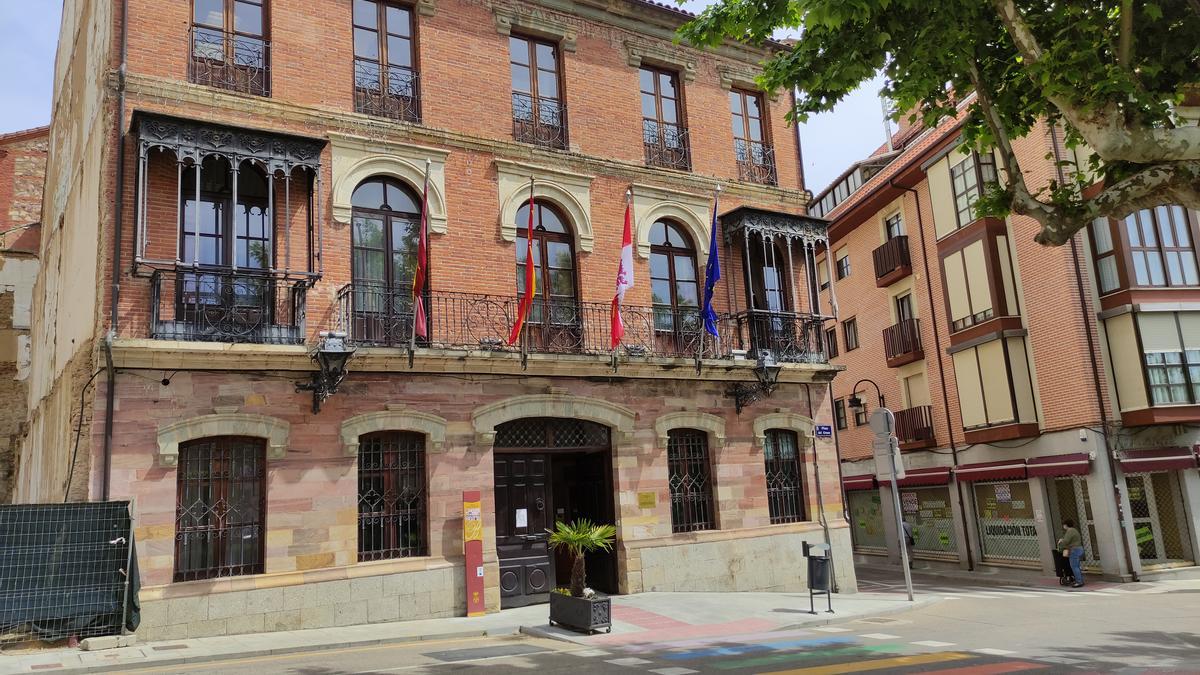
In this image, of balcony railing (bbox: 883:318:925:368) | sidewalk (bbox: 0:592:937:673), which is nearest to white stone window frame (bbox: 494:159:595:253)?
sidewalk (bbox: 0:592:937:673)

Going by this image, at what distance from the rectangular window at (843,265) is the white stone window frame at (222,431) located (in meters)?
24.8

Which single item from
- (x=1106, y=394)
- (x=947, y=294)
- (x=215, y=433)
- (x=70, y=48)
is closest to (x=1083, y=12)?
(x=215, y=433)

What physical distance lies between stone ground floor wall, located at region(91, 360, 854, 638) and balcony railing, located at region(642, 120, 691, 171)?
15.7 feet

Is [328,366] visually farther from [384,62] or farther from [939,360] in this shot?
[939,360]

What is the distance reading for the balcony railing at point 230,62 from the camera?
13625 millimetres

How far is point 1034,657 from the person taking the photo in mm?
9438

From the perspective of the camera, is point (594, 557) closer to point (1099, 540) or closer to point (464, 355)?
point (464, 355)

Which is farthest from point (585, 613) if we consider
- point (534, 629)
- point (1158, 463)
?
point (1158, 463)

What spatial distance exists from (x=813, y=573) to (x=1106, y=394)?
480 inches

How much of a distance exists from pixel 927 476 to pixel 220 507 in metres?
21.2

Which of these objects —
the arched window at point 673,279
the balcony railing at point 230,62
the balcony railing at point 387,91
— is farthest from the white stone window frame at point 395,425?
the balcony railing at point 230,62

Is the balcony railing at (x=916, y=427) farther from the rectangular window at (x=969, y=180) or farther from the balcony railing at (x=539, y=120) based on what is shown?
the balcony railing at (x=539, y=120)

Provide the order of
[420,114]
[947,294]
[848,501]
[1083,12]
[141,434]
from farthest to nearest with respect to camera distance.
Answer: [848,501], [947,294], [420,114], [141,434], [1083,12]

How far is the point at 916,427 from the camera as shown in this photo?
1082 inches
